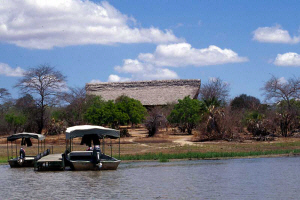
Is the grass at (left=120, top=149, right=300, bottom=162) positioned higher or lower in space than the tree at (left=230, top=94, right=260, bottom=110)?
lower

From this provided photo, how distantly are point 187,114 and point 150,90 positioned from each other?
20.2 meters

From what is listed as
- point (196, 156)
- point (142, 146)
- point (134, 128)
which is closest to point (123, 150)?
point (142, 146)

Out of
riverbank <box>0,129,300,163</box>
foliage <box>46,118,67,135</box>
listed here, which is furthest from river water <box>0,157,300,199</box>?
foliage <box>46,118,67,135</box>

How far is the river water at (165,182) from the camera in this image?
19125mm

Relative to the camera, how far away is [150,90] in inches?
2830

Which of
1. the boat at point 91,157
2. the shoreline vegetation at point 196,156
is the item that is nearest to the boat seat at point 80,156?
the boat at point 91,157

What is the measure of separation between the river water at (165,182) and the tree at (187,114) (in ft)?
67.9

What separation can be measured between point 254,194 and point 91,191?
614 cm

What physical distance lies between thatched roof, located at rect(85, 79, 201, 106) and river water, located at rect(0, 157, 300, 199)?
125 feet

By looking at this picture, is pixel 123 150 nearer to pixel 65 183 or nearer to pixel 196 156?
pixel 196 156

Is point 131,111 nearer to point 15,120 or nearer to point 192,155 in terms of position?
point 15,120

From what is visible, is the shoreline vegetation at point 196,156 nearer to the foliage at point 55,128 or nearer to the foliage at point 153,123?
the foliage at point 153,123

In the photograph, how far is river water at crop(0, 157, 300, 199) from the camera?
62.7 feet

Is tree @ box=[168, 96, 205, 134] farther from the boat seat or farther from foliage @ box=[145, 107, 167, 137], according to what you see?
the boat seat
